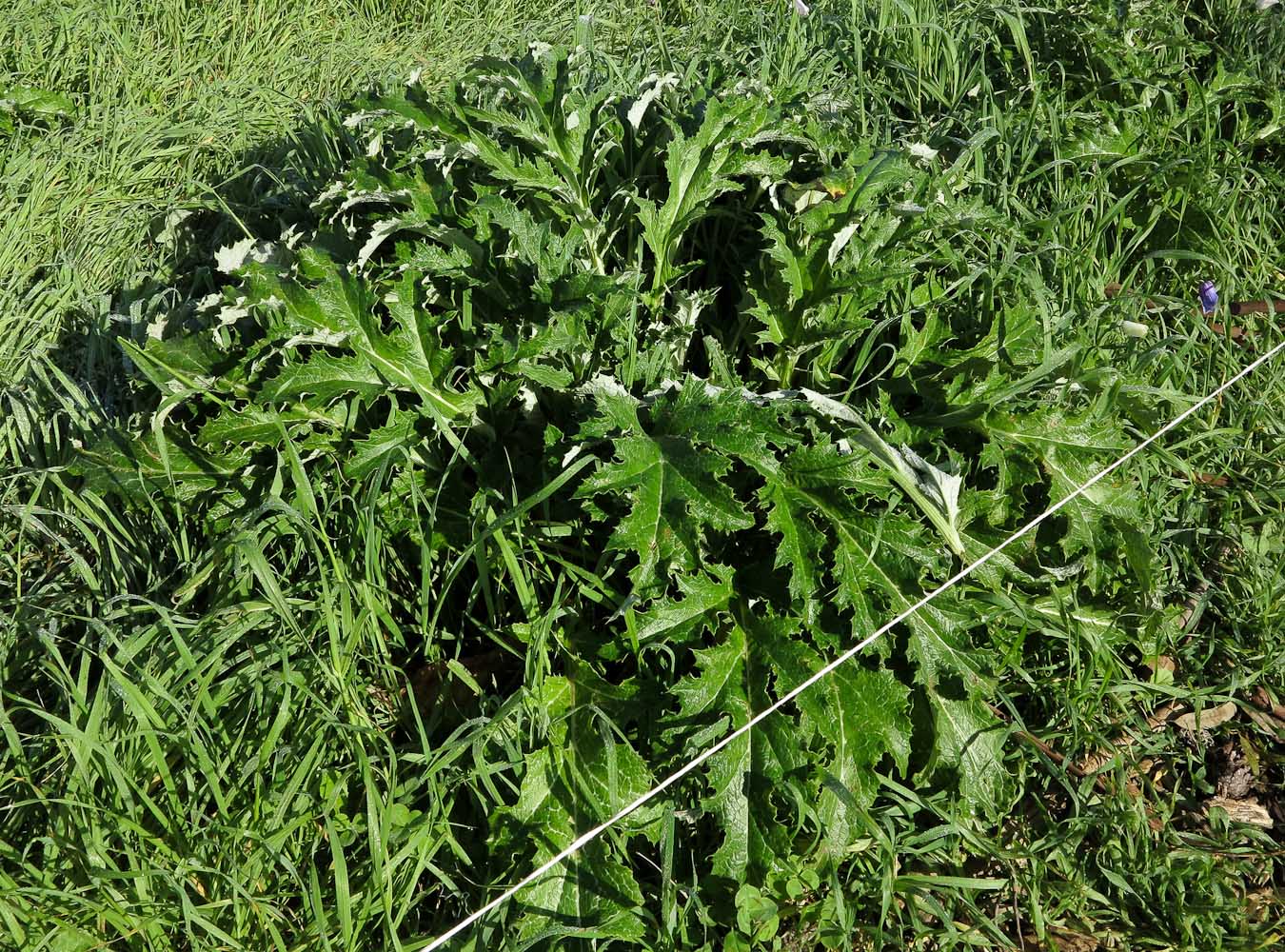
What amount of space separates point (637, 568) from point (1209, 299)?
2169mm

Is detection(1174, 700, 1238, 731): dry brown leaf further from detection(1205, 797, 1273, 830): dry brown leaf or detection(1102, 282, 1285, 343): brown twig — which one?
detection(1102, 282, 1285, 343): brown twig

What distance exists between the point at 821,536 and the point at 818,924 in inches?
29.4

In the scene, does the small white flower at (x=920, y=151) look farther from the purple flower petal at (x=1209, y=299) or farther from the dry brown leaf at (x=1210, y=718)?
the dry brown leaf at (x=1210, y=718)

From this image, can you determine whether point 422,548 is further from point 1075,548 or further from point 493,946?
point 1075,548

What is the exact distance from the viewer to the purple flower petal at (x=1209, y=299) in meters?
3.36

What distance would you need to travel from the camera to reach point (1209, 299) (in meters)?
3.36

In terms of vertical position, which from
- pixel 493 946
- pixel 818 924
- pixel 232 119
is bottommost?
pixel 818 924

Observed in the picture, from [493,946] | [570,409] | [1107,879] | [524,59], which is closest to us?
[493,946]

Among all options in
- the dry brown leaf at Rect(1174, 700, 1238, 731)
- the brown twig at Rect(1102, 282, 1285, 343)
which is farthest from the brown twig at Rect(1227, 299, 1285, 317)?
the dry brown leaf at Rect(1174, 700, 1238, 731)

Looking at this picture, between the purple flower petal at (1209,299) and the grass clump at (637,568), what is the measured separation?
0.06 metres

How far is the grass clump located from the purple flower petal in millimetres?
62

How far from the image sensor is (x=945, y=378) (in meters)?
2.81

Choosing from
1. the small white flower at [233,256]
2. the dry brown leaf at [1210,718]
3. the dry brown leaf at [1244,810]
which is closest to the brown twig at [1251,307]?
the dry brown leaf at [1210,718]

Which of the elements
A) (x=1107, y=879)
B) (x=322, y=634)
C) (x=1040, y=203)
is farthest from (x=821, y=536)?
(x=1040, y=203)
